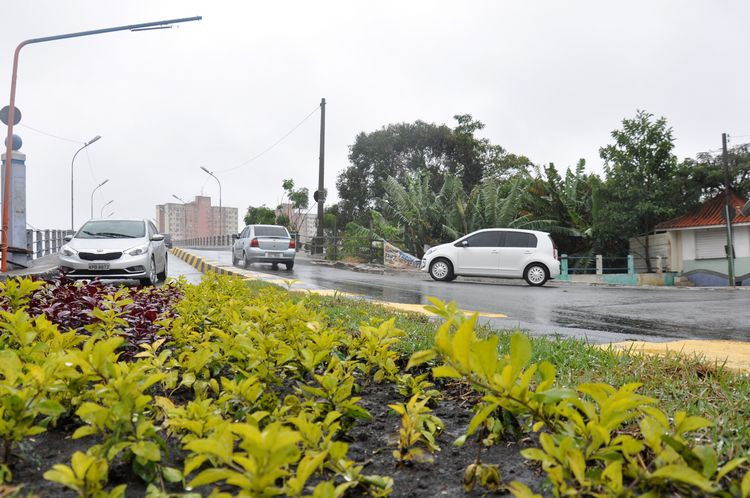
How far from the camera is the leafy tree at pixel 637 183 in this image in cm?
2569

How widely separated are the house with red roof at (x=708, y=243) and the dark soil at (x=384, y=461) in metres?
28.8

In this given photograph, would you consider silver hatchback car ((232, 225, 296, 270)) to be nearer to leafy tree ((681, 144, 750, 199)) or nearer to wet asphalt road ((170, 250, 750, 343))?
wet asphalt road ((170, 250, 750, 343))

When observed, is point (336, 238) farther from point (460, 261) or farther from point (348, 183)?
point (348, 183)

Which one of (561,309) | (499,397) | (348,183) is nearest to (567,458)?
(499,397)

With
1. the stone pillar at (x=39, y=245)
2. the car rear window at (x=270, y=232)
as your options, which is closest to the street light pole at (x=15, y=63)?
the stone pillar at (x=39, y=245)

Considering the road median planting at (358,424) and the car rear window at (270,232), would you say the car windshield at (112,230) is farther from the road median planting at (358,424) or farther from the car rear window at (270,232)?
the road median planting at (358,424)

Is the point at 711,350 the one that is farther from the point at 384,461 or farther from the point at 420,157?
the point at 420,157

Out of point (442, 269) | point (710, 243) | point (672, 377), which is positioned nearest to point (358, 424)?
point (672, 377)

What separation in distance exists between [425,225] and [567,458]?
23954 millimetres

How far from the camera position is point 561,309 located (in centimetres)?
909

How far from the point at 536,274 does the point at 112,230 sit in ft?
37.0

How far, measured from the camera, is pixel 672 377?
2994 millimetres

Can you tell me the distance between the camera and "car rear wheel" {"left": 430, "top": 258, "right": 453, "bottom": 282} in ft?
57.5

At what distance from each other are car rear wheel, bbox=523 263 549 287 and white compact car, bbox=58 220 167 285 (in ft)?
33.2
